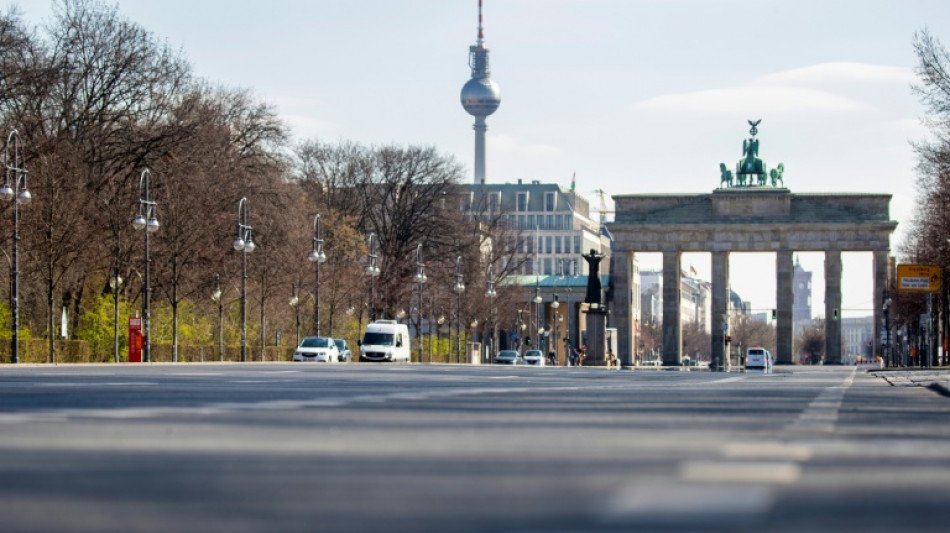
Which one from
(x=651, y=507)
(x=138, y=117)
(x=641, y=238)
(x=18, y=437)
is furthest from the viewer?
(x=641, y=238)

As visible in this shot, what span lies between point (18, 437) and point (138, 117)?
60.5 meters

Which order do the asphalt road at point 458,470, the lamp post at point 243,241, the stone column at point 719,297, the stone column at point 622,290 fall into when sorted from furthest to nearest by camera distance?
1. the stone column at point 622,290
2. the stone column at point 719,297
3. the lamp post at point 243,241
4. the asphalt road at point 458,470

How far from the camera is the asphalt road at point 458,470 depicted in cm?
642

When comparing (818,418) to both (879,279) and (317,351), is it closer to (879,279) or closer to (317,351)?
(317,351)

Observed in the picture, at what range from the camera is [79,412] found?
16.3m

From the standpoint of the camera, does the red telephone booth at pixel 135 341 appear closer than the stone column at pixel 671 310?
Yes

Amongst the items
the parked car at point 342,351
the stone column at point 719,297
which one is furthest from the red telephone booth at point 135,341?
the stone column at point 719,297

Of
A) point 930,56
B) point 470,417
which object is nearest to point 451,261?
point 930,56

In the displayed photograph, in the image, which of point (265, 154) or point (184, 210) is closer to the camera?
point (184, 210)

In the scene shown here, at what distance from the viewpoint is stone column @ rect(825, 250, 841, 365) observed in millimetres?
146875

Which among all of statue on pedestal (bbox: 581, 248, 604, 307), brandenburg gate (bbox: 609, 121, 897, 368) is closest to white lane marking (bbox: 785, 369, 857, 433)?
statue on pedestal (bbox: 581, 248, 604, 307)

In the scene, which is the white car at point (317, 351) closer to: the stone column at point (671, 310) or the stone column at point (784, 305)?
the stone column at point (671, 310)

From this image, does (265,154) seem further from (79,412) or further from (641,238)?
(641,238)

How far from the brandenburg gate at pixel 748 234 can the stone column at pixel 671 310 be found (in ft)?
0.27
